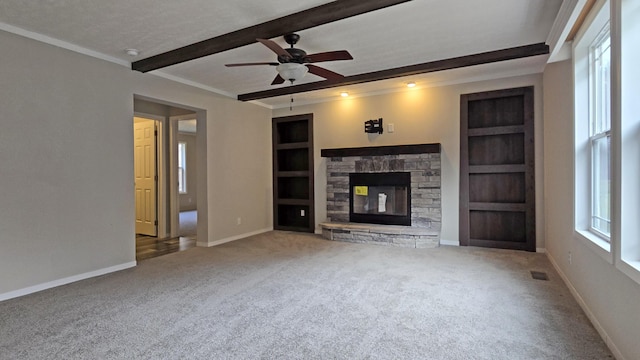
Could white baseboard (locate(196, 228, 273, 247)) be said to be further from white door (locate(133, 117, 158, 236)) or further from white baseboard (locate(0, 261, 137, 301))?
white door (locate(133, 117, 158, 236))

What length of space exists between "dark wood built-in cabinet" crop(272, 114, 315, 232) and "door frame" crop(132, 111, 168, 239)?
2051mm

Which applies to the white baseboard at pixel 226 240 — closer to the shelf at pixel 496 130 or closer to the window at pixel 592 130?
the shelf at pixel 496 130

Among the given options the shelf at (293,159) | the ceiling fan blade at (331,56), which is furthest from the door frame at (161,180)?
the ceiling fan blade at (331,56)

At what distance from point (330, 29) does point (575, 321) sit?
10.7 ft

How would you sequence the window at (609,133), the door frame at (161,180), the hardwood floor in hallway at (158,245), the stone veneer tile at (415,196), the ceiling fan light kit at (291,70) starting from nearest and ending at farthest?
the window at (609,133)
the ceiling fan light kit at (291,70)
the hardwood floor in hallway at (158,245)
the stone veneer tile at (415,196)
the door frame at (161,180)

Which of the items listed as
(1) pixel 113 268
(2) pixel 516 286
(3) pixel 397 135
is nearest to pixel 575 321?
(2) pixel 516 286

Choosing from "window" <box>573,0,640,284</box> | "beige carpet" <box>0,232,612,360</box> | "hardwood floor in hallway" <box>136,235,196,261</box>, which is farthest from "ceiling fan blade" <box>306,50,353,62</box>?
"hardwood floor in hallway" <box>136,235,196,261</box>

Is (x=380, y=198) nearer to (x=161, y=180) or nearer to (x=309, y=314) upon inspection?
(x=309, y=314)

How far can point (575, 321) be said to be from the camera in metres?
2.40

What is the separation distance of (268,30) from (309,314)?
2.58 m

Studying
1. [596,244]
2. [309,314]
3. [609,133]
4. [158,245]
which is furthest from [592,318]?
[158,245]

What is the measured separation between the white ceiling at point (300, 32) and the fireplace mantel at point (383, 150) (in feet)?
4.57

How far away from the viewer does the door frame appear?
5.82 metres

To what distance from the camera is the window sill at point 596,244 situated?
2112 mm
